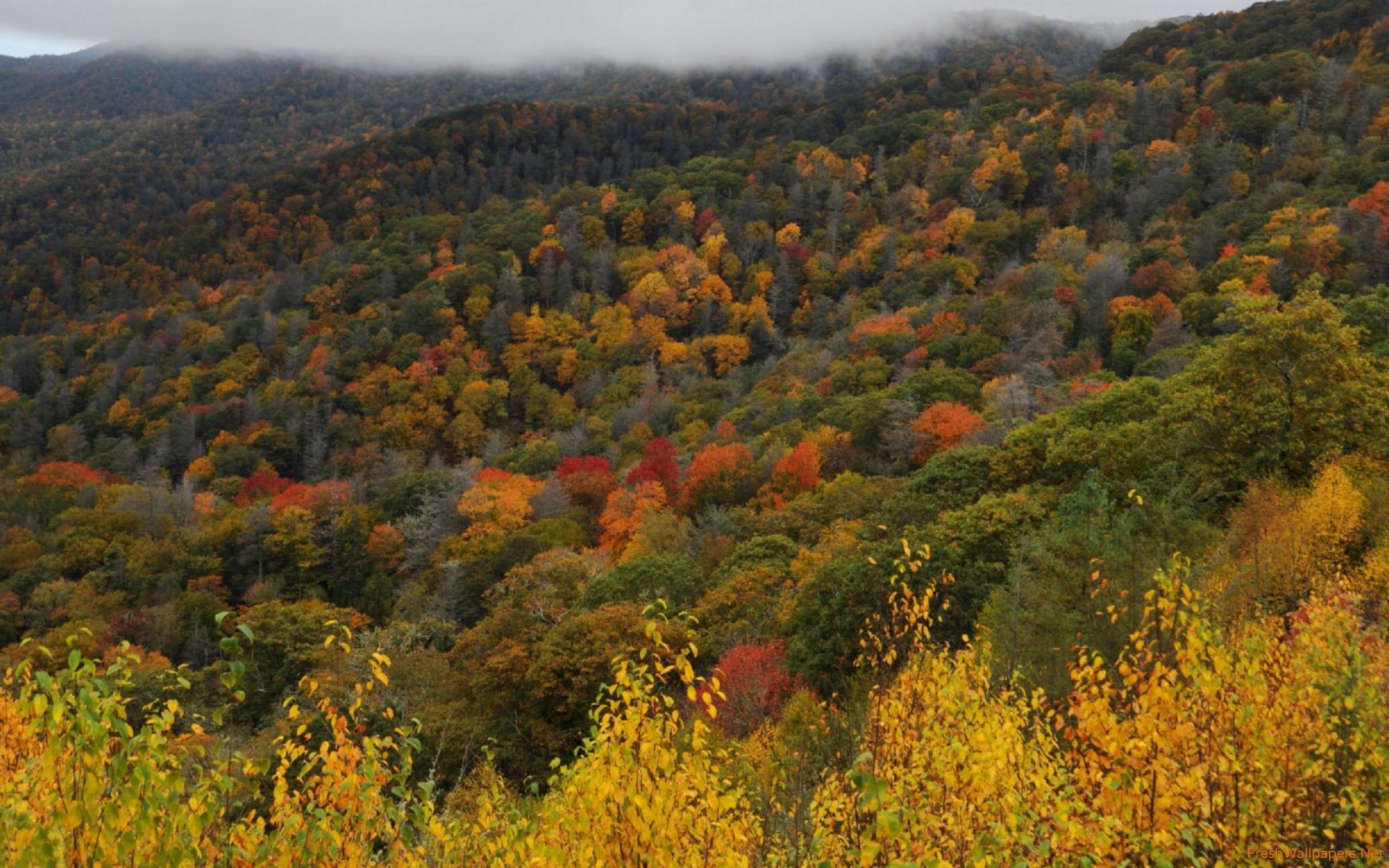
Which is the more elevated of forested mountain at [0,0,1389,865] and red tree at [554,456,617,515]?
forested mountain at [0,0,1389,865]

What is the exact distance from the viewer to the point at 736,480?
4766 centimetres

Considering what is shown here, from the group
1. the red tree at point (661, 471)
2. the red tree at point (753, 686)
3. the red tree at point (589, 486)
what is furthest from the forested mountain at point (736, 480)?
the red tree at point (589, 486)

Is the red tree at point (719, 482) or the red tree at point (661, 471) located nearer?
the red tree at point (719, 482)

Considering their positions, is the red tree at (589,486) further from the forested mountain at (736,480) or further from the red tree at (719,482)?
the red tree at (719,482)

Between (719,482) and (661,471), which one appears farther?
(661,471)

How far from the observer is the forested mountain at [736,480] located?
6754 mm

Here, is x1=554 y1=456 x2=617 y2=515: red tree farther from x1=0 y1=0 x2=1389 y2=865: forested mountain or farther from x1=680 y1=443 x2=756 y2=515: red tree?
x1=680 y1=443 x2=756 y2=515: red tree

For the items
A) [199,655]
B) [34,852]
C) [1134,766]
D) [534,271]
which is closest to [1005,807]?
[1134,766]

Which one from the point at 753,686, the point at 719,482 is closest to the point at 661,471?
the point at 719,482

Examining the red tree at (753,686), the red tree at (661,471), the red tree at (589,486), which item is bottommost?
the red tree at (589,486)

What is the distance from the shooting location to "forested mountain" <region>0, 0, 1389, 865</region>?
6.75 meters

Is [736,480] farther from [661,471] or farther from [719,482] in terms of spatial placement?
[661,471]

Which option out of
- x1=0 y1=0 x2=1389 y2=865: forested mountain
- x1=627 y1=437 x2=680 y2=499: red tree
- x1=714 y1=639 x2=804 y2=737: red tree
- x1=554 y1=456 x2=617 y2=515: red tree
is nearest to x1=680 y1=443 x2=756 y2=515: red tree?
x1=0 y1=0 x2=1389 y2=865: forested mountain

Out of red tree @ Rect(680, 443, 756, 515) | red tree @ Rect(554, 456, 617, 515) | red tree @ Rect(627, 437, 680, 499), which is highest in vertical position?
red tree @ Rect(680, 443, 756, 515)
